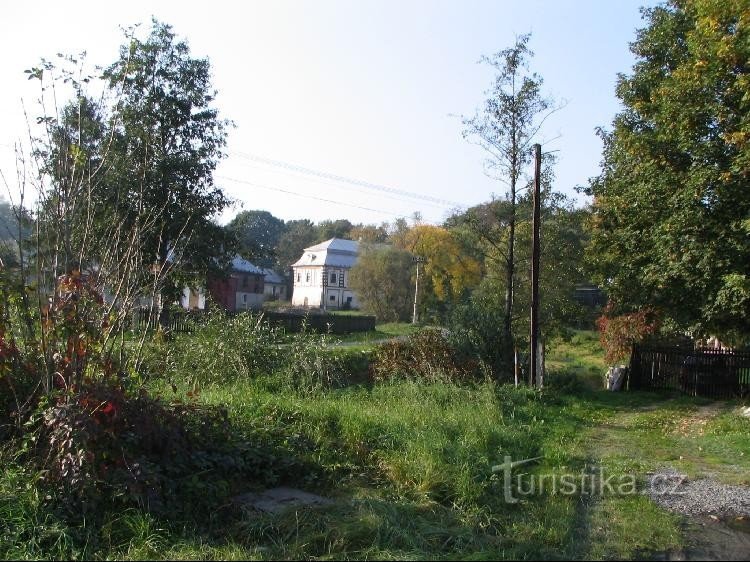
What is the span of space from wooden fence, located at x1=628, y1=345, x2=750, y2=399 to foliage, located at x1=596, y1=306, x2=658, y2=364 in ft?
5.28

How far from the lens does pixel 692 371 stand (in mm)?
17719

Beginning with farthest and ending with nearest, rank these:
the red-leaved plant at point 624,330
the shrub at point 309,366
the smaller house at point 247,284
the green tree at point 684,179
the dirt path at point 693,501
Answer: the smaller house at point 247,284 → the red-leaved plant at point 624,330 → the green tree at point 684,179 → the shrub at point 309,366 → the dirt path at point 693,501

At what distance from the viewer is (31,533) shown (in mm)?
5180

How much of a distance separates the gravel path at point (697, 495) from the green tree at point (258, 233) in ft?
73.7

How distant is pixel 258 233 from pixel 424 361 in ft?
314

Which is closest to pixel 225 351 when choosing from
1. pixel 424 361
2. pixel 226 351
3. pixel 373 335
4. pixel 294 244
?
pixel 226 351

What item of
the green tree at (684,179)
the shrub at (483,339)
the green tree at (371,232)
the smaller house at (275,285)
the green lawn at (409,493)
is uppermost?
the green tree at (371,232)

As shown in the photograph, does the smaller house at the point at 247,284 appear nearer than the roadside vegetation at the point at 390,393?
No

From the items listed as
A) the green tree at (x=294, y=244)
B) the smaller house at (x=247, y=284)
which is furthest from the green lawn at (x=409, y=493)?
the green tree at (x=294, y=244)

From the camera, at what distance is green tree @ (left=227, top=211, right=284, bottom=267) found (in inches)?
1109

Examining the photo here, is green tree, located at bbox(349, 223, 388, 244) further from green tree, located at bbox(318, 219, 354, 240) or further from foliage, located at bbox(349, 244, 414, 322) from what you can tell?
foliage, located at bbox(349, 244, 414, 322)

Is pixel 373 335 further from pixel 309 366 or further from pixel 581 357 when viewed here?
pixel 309 366

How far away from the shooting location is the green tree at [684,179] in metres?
14.0

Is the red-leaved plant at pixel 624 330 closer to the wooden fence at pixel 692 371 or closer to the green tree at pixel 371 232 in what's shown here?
the wooden fence at pixel 692 371
